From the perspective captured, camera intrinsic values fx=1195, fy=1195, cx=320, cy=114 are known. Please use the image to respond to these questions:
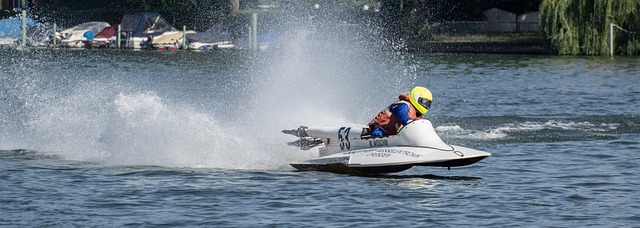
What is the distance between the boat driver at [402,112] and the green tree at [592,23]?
34032 mm

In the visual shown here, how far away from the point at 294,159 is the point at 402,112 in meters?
2.48

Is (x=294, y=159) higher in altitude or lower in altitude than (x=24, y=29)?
lower

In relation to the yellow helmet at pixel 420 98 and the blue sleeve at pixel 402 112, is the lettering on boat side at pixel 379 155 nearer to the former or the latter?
the blue sleeve at pixel 402 112

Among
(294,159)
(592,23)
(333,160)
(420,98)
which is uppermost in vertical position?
(592,23)

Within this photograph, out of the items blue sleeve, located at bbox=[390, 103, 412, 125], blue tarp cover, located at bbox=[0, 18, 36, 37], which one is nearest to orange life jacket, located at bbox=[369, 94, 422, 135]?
blue sleeve, located at bbox=[390, 103, 412, 125]

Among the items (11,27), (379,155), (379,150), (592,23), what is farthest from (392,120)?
(11,27)

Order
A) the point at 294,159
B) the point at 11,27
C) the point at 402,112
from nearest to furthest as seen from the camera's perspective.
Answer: the point at 402,112
the point at 294,159
the point at 11,27

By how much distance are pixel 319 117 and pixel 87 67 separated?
27.8 metres

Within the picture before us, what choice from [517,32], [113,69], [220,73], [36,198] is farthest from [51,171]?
[517,32]

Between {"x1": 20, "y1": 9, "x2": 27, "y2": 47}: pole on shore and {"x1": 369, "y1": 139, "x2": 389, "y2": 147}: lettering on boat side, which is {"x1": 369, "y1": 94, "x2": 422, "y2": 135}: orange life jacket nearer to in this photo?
{"x1": 369, "y1": 139, "x2": 389, "y2": 147}: lettering on boat side

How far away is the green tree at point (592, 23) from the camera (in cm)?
4997

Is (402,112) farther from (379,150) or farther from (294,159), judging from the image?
(294,159)

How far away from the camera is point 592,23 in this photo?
5056 centimetres

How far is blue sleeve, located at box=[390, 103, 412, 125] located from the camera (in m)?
17.2
